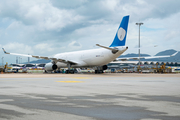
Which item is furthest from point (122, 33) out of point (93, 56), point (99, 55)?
point (93, 56)

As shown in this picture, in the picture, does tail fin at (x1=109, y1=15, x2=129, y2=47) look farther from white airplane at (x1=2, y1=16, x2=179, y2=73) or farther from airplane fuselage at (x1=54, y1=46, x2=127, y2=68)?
airplane fuselage at (x1=54, y1=46, x2=127, y2=68)

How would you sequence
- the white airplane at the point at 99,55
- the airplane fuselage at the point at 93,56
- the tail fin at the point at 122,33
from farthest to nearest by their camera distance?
1. the airplane fuselage at the point at 93,56
2. the white airplane at the point at 99,55
3. the tail fin at the point at 122,33

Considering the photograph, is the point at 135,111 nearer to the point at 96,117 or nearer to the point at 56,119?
the point at 96,117

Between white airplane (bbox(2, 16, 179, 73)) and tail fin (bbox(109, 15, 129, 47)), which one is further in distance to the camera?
white airplane (bbox(2, 16, 179, 73))

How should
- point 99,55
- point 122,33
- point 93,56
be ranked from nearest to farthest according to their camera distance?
point 122,33 < point 99,55 < point 93,56

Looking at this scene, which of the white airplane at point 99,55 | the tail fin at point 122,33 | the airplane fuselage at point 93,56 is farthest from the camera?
the airplane fuselage at point 93,56

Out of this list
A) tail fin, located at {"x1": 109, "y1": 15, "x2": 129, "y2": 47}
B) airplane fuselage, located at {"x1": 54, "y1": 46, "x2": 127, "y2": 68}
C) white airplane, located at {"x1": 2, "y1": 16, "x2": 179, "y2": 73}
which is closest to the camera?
tail fin, located at {"x1": 109, "y1": 15, "x2": 129, "y2": 47}

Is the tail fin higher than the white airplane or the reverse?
higher

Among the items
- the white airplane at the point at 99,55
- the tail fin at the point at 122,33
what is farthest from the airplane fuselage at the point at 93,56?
the tail fin at the point at 122,33

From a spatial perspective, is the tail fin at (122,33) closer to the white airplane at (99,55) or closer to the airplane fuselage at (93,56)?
the white airplane at (99,55)

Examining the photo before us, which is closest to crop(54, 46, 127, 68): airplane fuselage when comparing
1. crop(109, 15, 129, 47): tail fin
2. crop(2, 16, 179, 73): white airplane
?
crop(2, 16, 179, 73): white airplane

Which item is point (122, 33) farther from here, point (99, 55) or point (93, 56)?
point (93, 56)

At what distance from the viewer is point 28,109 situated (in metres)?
7.41

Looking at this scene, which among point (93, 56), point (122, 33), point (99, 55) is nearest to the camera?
point (122, 33)
